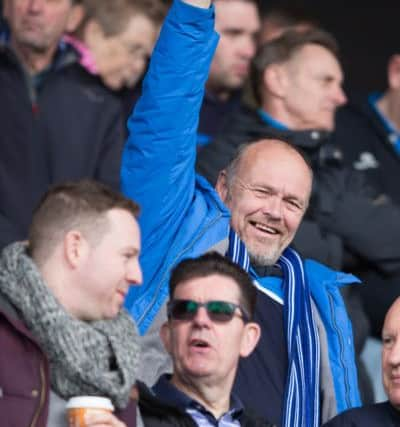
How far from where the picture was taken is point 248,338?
15.1ft

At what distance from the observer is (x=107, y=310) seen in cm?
427

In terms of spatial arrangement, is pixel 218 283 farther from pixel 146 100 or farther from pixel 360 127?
pixel 360 127

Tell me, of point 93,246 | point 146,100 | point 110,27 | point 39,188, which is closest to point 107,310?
point 93,246

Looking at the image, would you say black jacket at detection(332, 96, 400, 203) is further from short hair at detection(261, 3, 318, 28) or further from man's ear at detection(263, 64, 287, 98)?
man's ear at detection(263, 64, 287, 98)

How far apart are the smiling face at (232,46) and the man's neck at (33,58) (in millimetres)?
1034

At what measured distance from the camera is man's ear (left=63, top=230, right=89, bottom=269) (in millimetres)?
4203

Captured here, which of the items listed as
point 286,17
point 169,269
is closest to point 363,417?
point 169,269

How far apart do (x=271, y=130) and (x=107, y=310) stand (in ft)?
8.78

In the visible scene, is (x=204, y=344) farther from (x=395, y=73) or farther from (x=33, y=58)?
(x=395, y=73)

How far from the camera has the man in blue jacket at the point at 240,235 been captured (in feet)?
17.0

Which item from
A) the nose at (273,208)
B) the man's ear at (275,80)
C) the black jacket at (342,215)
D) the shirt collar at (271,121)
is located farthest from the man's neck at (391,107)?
the nose at (273,208)

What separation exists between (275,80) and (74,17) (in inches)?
43.1

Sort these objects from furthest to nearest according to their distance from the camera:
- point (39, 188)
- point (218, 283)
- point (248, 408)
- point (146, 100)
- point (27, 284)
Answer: point (39, 188) → point (146, 100) → point (248, 408) → point (218, 283) → point (27, 284)

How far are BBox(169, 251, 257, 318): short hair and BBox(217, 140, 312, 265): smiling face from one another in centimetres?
82
